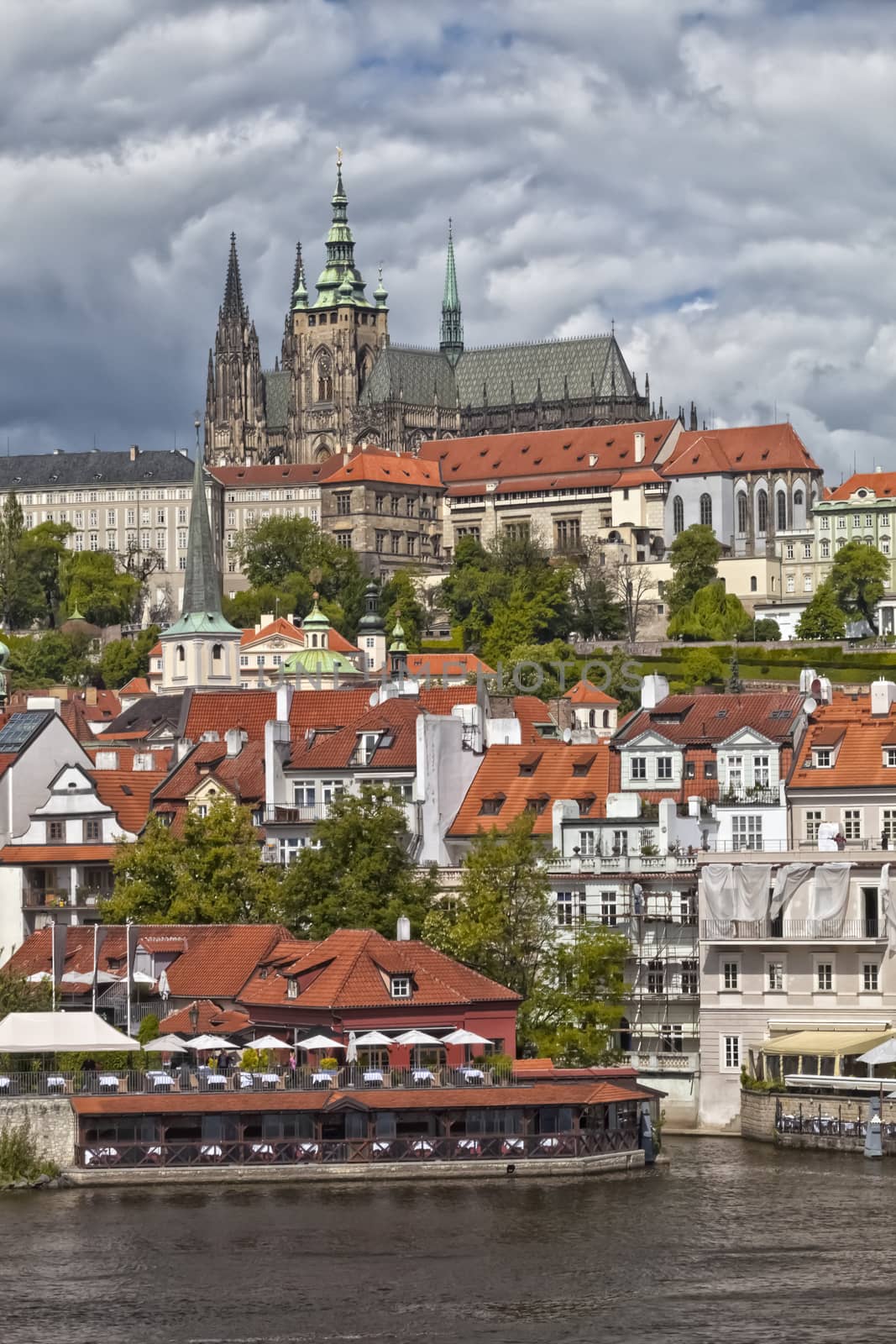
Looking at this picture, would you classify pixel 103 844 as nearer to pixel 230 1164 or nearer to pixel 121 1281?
pixel 230 1164

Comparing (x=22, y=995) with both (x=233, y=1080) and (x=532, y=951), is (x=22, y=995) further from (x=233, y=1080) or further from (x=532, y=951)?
(x=532, y=951)

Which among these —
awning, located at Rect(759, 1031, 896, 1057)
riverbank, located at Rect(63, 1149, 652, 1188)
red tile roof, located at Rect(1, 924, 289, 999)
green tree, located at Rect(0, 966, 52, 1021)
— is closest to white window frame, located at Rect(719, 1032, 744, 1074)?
awning, located at Rect(759, 1031, 896, 1057)

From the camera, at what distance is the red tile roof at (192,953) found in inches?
3265

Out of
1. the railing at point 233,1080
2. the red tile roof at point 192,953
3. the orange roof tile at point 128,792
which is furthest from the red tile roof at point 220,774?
the railing at point 233,1080

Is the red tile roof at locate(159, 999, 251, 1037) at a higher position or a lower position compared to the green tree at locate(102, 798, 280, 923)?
lower

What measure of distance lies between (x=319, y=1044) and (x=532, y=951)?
10126mm

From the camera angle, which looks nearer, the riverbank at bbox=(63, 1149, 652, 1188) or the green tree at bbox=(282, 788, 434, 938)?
the riverbank at bbox=(63, 1149, 652, 1188)

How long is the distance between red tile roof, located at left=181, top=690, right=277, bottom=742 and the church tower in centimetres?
5257

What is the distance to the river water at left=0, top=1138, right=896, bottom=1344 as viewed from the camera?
196 feet

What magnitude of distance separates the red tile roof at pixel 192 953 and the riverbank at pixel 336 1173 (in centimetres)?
955

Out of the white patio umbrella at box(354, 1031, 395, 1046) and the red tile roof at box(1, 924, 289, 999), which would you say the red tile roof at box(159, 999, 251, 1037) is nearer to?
the red tile roof at box(1, 924, 289, 999)

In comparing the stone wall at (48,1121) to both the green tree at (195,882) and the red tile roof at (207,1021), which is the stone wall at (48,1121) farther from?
the green tree at (195,882)

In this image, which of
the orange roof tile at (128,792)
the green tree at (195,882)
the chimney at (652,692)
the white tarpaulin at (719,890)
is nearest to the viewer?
the white tarpaulin at (719,890)

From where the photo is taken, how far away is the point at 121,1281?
62781 mm
